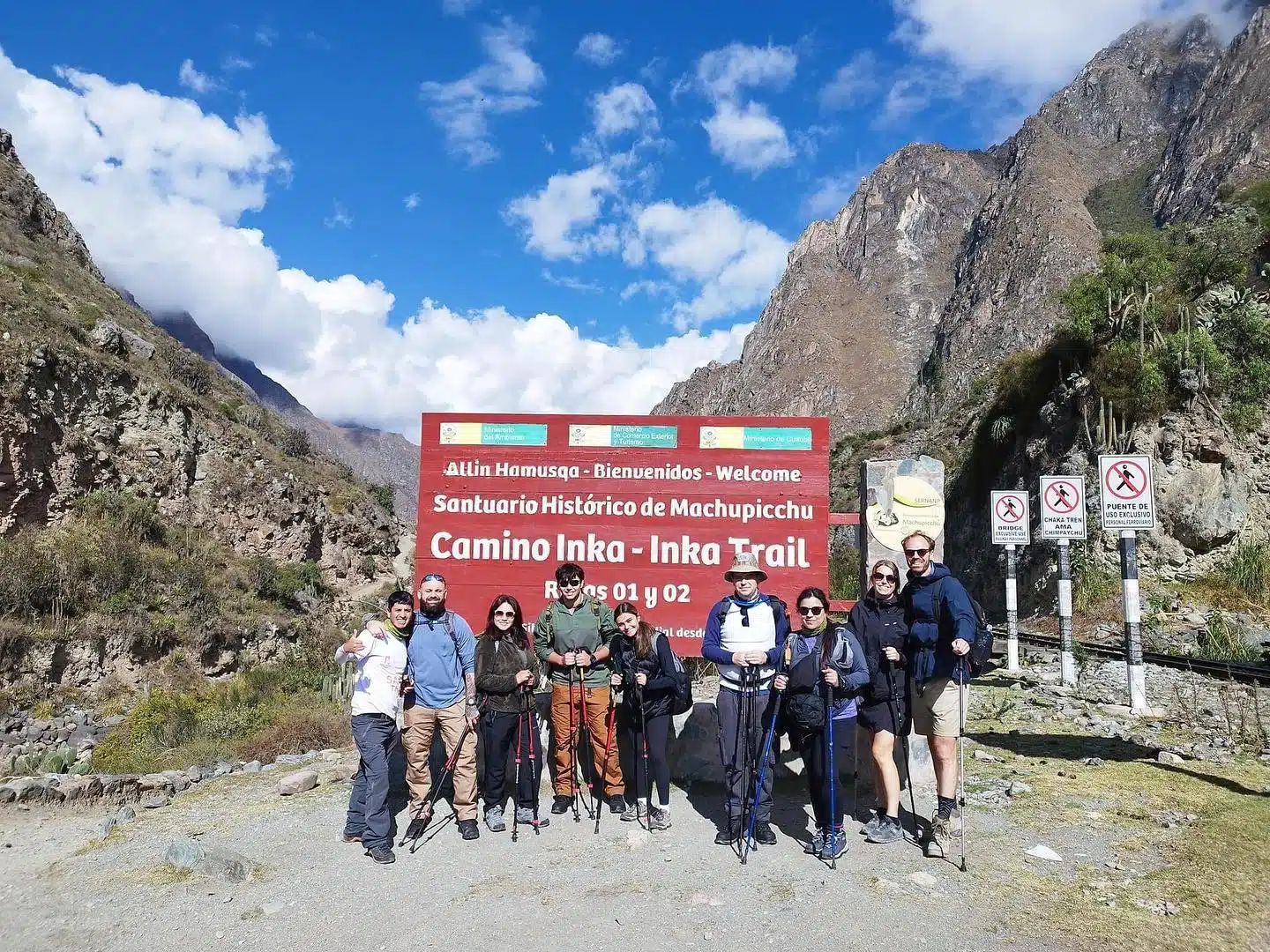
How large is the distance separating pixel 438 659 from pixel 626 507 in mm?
2441

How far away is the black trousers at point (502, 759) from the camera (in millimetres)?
5594

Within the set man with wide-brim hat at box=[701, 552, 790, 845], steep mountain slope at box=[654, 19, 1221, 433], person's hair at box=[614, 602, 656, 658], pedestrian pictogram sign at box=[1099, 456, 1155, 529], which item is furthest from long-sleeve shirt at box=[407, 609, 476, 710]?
steep mountain slope at box=[654, 19, 1221, 433]

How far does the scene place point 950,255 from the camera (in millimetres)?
158000

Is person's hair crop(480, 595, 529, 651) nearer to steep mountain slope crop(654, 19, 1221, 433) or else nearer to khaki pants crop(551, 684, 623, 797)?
khaki pants crop(551, 684, 623, 797)

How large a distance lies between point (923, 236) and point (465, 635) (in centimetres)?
17402

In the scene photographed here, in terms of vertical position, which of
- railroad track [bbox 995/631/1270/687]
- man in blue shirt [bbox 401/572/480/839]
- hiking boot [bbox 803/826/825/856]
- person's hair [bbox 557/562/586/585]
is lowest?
hiking boot [bbox 803/826/825/856]

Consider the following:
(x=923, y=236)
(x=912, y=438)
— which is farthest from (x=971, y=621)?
(x=923, y=236)

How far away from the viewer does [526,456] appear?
7.39 metres

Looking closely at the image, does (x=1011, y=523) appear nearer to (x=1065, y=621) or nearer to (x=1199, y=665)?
(x=1065, y=621)

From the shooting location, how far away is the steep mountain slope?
11269 cm

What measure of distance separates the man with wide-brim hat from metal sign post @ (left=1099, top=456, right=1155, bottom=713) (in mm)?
5337

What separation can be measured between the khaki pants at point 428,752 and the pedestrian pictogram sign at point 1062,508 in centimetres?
844

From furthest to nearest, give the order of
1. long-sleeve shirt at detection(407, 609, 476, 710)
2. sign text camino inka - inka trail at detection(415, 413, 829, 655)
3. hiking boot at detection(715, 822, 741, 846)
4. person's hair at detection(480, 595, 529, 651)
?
sign text camino inka - inka trail at detection(415, 413, 829, 655)
person's hair at detection(480, 595, 529, 651)
long-sleeve shirt at detection(407, 609, 476, 710)
hiking boot at detection(715, 822, 741, 846)

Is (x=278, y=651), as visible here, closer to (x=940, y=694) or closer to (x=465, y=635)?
(x=465, y=635)
